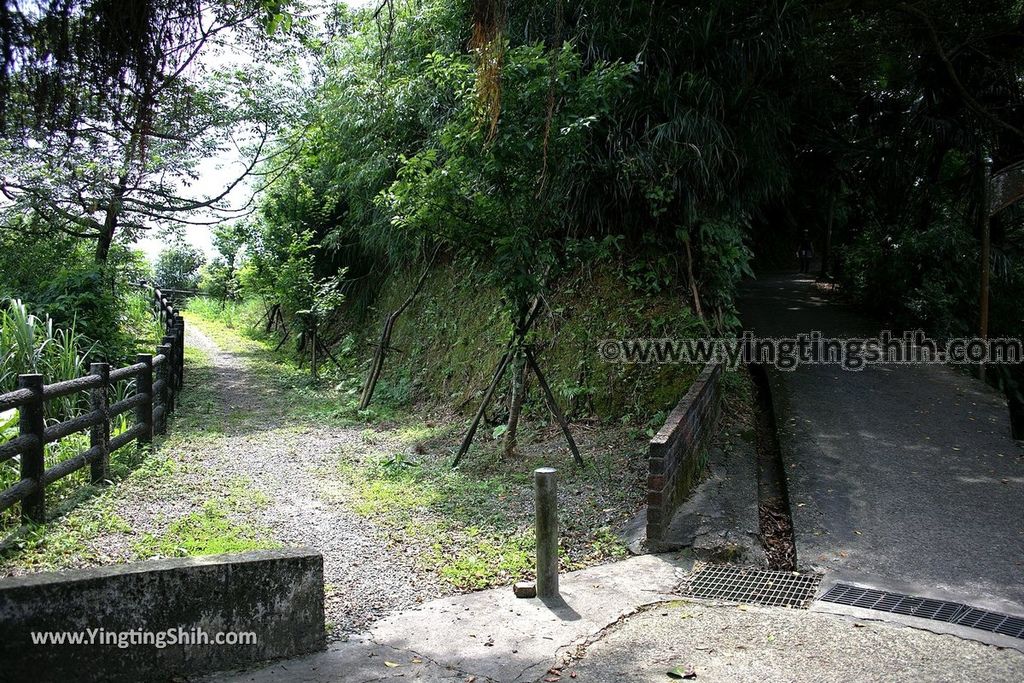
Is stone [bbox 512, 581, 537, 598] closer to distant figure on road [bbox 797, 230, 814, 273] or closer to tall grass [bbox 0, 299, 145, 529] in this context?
tall grass [bbox 0, 299, 145, 529]

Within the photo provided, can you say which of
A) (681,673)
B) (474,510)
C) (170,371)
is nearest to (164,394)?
(170,371)

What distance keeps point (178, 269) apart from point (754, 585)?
2671cm

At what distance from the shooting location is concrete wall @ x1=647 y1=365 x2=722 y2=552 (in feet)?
17.6

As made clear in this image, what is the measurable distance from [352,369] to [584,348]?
5226 mm

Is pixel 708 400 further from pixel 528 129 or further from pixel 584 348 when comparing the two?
pixel 528 129

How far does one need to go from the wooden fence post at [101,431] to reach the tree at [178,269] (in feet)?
71.2

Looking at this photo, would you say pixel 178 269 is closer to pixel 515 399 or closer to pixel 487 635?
pixel 515 399

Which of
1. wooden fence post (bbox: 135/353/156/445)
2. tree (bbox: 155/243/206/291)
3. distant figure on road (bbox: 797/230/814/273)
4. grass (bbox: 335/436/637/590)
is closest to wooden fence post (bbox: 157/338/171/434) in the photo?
wooden fence post (bbox: 135/353/156/445)

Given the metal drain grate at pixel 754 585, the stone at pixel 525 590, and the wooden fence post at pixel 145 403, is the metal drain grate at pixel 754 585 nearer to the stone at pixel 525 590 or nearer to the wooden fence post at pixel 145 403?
the stone at pixel 525 590

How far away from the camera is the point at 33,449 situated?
5340 mm

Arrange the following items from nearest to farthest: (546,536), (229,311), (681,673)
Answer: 1. (681,673)
2. (546,536)
3. (229,311)

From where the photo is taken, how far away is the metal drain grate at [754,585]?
15.4 ft

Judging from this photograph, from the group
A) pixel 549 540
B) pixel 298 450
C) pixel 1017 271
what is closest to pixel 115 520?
pixel 298 450

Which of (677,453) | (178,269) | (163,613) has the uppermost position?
(178,269)
